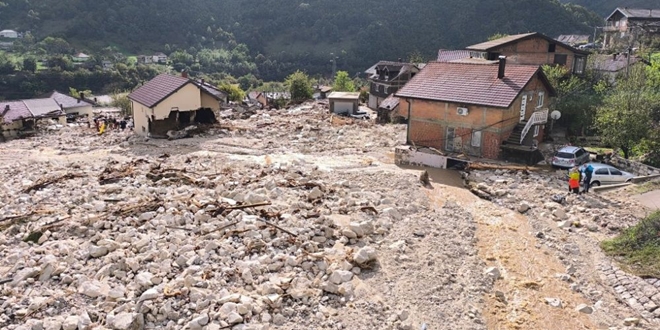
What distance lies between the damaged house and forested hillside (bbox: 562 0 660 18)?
94290 mm

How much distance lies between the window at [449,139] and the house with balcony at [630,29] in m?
39.3

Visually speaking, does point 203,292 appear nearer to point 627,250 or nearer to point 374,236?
point 374,236

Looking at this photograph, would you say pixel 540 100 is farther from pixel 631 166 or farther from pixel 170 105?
pixel 170 105

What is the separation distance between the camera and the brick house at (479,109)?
939 inches

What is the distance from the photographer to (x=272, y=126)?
34.1 metres

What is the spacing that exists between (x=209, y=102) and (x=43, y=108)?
1780 cm

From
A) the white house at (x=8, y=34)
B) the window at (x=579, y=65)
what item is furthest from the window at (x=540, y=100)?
the white house at (x=8, y=34)

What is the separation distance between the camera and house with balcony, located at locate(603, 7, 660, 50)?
180 feet

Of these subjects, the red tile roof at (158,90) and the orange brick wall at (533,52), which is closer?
the red tile roof at (158,90)

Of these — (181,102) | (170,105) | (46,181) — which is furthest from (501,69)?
(46,181)

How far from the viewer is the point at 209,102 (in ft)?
107

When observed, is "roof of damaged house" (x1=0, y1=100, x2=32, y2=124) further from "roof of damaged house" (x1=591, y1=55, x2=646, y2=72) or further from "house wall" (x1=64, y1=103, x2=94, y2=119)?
"roof of damaged house" (x1=591, y1=55, x2=646, y2=72)

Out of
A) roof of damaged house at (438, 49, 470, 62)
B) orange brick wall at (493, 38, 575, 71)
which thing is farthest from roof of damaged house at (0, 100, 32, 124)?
orange brick wall at (493, 38, 575, 71)

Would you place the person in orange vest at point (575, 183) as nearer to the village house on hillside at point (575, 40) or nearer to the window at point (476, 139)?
the window at point (476, 139)
